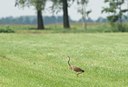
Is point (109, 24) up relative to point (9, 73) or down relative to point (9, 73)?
down

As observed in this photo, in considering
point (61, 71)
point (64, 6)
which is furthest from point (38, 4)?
point (61, 71)

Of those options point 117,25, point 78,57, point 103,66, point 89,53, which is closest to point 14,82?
point 103,66

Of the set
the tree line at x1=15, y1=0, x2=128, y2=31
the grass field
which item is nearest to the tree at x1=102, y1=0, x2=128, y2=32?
the tree line at x1=15, y1=0, x2=128, y2=31

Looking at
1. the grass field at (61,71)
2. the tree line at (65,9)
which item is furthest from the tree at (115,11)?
the grass field at (61,71)

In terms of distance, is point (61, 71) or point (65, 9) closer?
point (61, 71)

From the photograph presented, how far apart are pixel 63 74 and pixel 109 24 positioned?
62.1 meters

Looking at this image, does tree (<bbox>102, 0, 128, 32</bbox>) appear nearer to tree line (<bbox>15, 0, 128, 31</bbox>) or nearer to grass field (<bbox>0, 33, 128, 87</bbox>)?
tree line (<bbox>15, 0, 128, 31</bbox>)

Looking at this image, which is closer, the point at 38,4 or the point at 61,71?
the point at 61,71

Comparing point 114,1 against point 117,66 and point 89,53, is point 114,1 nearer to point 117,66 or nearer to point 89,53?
point 89,53

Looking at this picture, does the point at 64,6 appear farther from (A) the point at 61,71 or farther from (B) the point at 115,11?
(A) the point at 61,71

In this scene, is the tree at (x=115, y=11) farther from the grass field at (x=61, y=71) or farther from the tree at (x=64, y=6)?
the grass field at (x=61, y=71)

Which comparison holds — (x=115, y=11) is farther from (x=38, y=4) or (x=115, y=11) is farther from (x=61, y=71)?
(x=61, y=71)

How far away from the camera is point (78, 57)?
99.8 ft

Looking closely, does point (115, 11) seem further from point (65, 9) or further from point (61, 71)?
point (61, 71)
